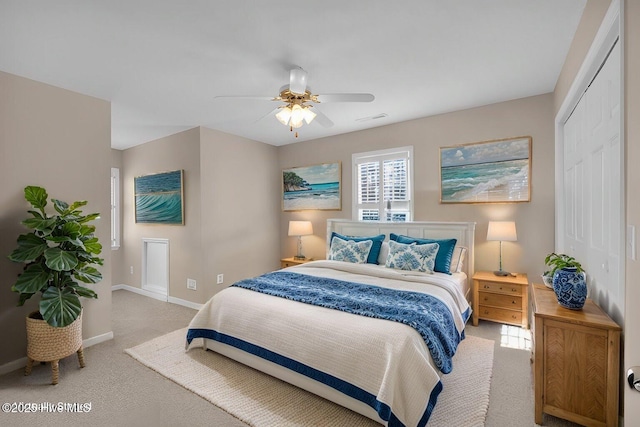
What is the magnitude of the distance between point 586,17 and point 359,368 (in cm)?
262

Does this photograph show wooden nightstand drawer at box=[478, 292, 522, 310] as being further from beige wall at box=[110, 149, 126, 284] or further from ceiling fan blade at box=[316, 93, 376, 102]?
beige wall at box=[110, 149, 126, 284]

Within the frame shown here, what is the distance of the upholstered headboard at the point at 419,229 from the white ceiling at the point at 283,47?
149 cm

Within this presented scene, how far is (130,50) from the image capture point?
7.38ft

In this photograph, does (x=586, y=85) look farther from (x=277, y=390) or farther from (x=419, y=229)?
(x=277, y=390)

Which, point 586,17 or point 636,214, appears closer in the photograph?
point 636,214

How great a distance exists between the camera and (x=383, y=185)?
4.36 m

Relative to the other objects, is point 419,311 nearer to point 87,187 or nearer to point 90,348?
point 90,348

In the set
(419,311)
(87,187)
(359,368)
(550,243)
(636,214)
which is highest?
(87,187)

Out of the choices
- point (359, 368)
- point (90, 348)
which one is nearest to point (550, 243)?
point (359, 368)

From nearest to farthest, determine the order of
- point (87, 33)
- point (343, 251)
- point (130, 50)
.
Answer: point (87, 33), point (130, 50), point (343, 251)

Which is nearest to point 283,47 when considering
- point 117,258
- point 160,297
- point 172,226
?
point 172,226

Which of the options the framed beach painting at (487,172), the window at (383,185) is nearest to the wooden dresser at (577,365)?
the framed beach painting at (487,172)

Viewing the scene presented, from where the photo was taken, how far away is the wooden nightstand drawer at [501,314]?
10.3 feet

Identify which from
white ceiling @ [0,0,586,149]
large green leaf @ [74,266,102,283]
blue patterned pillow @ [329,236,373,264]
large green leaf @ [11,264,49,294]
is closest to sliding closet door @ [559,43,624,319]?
→ white ceiling @ [0,0,586,149]
